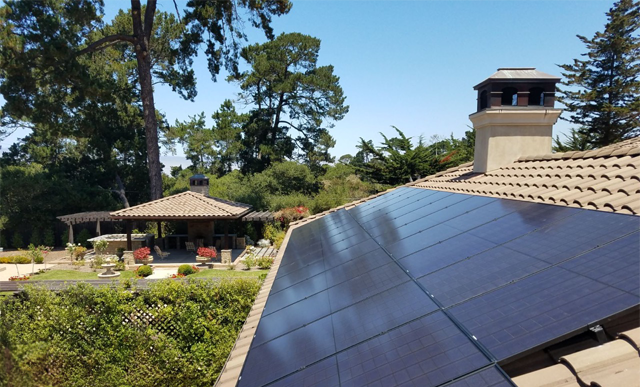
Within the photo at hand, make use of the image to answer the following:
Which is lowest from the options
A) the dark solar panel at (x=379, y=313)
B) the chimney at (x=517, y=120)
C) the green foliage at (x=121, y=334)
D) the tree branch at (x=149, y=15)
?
the green foliage at (x=121, y=334)

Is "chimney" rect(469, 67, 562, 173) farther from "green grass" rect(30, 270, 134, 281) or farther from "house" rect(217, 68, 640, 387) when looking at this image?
"green grass" rect(30, 270, 134, 281)

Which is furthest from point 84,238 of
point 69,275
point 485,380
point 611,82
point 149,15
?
point 611,82

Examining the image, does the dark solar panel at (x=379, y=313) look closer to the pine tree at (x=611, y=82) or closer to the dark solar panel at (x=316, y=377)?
the dark solar panel at (x=316, y=377)

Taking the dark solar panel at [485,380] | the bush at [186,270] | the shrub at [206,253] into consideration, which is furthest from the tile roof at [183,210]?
the dark solar panel at [485,380]

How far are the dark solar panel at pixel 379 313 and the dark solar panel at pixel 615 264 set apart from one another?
1.06 meters

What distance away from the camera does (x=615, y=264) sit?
94.2 inches

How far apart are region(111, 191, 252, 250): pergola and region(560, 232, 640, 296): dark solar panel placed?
2153 cm

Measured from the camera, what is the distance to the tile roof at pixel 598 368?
1.71 m

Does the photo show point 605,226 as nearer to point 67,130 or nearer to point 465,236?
point 465,236

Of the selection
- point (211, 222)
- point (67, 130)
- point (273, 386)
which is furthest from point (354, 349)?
point (67, 130)

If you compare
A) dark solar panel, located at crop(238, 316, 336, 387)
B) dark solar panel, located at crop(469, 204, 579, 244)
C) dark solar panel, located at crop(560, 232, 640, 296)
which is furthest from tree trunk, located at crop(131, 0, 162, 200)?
dark solar panel, located at crop(560, 232, 640, 296)

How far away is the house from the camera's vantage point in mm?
1971

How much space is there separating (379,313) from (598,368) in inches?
62.6

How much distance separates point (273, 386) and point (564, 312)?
6.38 feet
